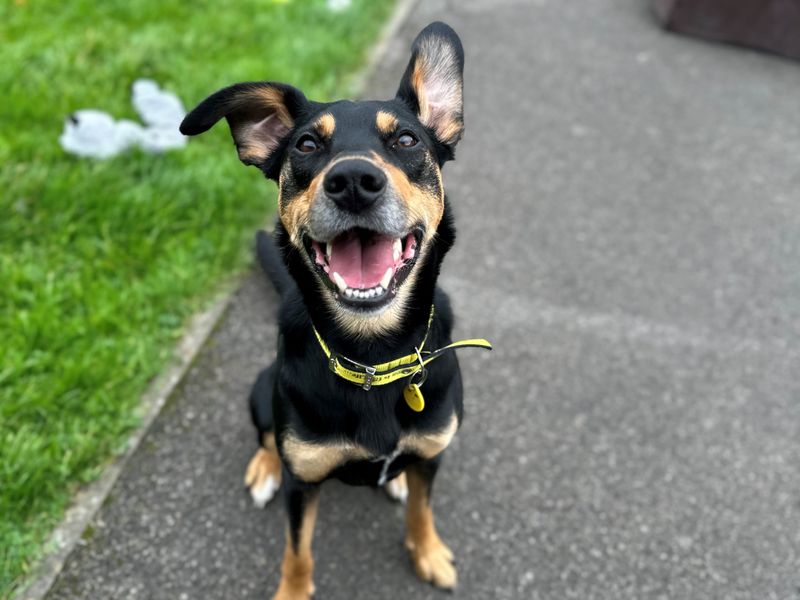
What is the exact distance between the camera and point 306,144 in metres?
2.30

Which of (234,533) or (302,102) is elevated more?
(302,102)

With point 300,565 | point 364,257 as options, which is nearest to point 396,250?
point 364,257

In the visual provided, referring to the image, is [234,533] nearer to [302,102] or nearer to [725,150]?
Result: [302,102]

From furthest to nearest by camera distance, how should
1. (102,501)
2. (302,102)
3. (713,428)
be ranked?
(713,428)
(102,501)
(302,102)

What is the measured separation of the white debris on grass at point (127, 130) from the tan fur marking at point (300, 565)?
2.74 meters

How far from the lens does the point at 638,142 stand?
566cm

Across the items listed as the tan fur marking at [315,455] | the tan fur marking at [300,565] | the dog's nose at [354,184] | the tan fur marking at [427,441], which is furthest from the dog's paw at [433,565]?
the dog's nose at [354,184]

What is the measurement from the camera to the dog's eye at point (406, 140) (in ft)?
7.47

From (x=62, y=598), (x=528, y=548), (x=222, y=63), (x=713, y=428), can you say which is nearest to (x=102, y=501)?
(x=62, y=598)

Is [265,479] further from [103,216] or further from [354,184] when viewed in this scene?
[103,216]

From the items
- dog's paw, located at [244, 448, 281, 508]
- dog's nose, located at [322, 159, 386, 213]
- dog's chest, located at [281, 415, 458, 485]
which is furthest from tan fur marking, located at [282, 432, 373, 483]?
dog's nose, located at [322, 159, 386, 213]

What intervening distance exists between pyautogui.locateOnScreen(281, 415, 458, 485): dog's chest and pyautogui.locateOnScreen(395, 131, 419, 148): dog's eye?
97 centimetres

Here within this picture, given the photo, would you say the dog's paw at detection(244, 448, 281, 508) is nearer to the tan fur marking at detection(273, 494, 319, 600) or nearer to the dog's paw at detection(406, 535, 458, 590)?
the tan fur marking at detection(273, 494, 319, 600)

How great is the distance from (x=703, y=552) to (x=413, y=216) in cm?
207
